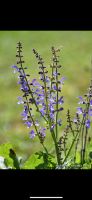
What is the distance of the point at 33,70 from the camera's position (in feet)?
24.3

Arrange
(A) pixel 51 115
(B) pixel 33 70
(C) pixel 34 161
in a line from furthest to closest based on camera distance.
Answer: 1. (B) pixel 33 70
2. (C) pixel 34 161
3. (A) pixel 51 115

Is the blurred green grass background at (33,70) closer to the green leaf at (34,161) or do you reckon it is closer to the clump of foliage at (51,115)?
the green leaf at (34,161)

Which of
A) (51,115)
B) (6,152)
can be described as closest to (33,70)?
(6,152)

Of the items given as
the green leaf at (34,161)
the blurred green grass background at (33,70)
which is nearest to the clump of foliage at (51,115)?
the green leaf at (34,161)

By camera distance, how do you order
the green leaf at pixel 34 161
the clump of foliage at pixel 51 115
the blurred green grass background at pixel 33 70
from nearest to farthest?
the clump of foliage at pixel 51 115, the green leaf at pixel 34 161, the blurred green grass background at pixel 33 70

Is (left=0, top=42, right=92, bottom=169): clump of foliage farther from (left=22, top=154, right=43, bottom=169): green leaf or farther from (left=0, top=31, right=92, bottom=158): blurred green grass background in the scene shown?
(left=0, top=31, right=92, bottom=158): blurred green grass background

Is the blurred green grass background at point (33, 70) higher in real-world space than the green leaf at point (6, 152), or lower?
higher

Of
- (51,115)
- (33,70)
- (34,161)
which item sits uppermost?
(33,70)

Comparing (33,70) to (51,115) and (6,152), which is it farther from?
(51,115)

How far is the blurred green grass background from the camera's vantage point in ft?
18.2

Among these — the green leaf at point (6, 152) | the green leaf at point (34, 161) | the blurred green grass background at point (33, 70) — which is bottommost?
the green leaf at point (34, 161)

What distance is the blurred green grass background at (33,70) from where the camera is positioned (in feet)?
18.2

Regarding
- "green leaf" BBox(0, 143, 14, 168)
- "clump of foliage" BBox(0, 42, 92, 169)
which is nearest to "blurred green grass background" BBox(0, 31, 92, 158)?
"green leaf" BBox(0, 143, 14, 168)
